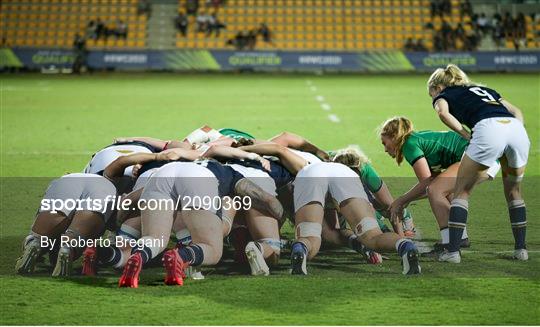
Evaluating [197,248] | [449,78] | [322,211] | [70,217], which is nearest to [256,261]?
[197,248]

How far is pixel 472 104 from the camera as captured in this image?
25.9 ft

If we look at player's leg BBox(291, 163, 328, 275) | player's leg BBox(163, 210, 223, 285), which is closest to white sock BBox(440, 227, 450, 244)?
player's leg BBox(291, 163, 328, 275)

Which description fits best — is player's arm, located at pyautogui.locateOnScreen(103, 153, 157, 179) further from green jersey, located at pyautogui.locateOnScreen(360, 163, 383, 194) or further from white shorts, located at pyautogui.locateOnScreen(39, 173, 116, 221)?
green jersey, located at pyautogui.locateOnScreen(360, 163, 383, 194)

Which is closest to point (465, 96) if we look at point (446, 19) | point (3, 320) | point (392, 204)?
point (392, 204)

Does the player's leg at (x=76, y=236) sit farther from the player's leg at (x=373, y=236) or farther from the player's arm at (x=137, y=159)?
the player's leg at (x=373, y=236)

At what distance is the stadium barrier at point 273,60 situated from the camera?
121 ft

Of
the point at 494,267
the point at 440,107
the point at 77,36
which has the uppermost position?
the point at 440,107

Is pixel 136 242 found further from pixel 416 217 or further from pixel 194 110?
pixel 194 110

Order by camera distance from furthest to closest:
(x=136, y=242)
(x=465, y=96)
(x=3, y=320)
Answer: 1. (x=465, y=96)
2. (x=136, y=242)
3. (x=3, y=320)

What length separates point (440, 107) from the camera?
7.86m

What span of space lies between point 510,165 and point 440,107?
2.55ft

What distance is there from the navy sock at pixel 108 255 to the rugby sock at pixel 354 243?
2015mm

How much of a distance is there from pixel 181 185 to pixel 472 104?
2.63m

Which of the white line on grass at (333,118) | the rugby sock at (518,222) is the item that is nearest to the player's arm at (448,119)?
the rugby sock at (518,222)
